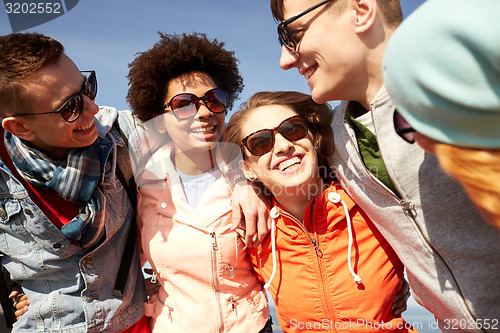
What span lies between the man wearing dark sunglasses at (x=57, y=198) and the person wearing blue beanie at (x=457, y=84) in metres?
2.17

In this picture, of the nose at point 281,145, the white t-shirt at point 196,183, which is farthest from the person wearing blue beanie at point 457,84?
the white t-shirt at point 196,183

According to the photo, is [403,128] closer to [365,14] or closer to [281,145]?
[365,14]

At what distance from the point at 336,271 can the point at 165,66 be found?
84.9 inches

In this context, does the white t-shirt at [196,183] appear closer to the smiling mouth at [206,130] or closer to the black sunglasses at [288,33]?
the smiling mouth at [206,130]

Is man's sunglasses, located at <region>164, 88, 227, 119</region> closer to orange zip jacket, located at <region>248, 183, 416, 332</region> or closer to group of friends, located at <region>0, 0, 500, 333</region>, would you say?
group of friends, located at <region>0, 0, 500, 333</region>

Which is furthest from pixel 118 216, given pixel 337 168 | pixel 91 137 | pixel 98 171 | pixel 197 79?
pixel 337 168

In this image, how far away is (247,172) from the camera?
9.58 ft

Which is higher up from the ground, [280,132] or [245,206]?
[280,132]

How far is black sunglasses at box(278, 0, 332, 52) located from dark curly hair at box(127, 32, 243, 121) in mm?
1063

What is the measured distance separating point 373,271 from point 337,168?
26.6 inches

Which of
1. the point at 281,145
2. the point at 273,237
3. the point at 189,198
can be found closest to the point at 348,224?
the point at 273,237

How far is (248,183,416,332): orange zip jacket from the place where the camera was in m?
2.46

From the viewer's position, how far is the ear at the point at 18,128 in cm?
263

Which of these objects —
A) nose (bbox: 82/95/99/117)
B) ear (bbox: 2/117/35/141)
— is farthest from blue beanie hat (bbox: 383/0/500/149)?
ear (bbox: 2/117/35/141)
